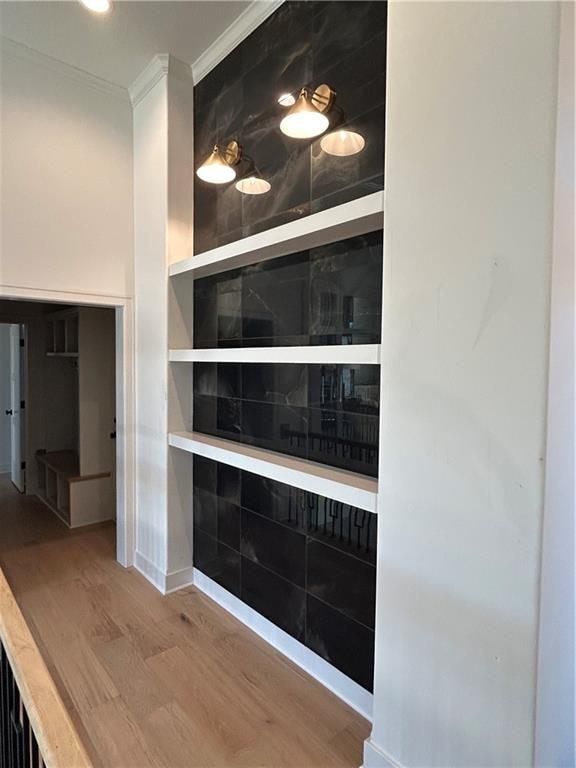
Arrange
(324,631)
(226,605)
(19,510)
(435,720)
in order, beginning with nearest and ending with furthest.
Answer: (435,720) < (324,631) < (226,605) < (19,510)

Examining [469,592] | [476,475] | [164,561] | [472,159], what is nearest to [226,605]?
[164,561]

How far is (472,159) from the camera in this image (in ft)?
4.21

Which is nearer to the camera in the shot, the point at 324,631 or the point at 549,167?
the point at 549,167

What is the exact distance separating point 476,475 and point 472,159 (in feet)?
3.17

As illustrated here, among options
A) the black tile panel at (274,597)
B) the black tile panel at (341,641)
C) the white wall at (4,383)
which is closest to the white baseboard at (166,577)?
the black tile panel at (274,597)

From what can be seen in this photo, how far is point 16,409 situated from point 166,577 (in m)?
3.63

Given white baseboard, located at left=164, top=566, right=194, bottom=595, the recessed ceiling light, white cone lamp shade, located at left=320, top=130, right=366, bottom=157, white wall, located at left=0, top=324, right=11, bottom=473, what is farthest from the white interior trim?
white wall, located at left=0, top=324, right=11, bottom=473

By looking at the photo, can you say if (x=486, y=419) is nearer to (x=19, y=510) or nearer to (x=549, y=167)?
(x=549, y=167)

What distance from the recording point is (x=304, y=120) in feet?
6.33

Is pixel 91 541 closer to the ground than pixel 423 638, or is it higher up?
closer to the ground

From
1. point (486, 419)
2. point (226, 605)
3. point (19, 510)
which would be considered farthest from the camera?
point (19, 510)

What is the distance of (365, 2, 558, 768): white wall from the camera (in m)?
1.17

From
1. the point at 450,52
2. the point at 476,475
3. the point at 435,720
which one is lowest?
the point at 435,720

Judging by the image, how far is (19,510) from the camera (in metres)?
4.55
